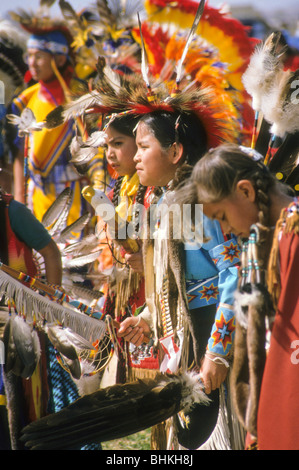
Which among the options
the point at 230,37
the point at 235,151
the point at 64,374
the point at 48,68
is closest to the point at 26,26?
the point at 48,68

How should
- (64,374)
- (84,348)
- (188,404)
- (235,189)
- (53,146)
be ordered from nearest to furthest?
(235,189)
(188,404)
(84,348)
(64,374)
(53,146)

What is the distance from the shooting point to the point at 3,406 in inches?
110

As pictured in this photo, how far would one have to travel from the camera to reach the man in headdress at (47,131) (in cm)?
468

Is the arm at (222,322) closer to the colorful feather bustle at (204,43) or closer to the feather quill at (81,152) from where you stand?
the feather quill at (81,152)

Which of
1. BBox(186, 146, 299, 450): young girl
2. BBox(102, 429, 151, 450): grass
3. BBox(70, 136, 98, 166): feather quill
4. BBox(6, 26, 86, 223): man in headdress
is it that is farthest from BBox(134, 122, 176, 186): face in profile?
BBox(6, 26, 86, 223): man in headdress

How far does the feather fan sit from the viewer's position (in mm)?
2309

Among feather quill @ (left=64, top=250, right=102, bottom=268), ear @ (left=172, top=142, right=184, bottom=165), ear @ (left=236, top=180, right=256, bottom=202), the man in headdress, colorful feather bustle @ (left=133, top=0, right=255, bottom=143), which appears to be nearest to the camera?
ear @ (left=236, top=180, right=256, bottom=202)

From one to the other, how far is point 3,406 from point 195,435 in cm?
88

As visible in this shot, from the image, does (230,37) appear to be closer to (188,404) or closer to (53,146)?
(53,146)

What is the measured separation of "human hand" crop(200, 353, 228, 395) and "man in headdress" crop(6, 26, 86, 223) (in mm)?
2437

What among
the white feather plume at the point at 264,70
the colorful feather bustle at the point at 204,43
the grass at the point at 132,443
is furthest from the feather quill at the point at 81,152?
the grass at the point at 132,443

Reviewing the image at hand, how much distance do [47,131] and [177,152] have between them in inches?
90.3

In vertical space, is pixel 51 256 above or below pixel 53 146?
below

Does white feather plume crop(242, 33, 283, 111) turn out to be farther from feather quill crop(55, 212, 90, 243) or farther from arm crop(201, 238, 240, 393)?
feather quill crop(55, 212, 90, 243)
